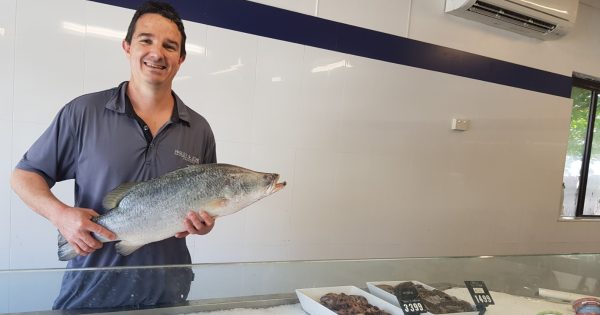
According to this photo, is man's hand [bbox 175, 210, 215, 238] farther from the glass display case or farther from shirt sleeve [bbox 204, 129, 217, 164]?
shirt sleeve [bbox 204, 129, 217, 164]

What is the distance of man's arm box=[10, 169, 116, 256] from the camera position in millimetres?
1217

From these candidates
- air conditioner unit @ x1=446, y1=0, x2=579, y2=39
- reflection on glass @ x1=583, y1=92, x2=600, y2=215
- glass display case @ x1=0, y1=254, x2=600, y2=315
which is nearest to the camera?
glass display case @ x1=0, y1=254, x2=600, y2=315

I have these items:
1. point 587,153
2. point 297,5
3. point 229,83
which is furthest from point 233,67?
point 587,153

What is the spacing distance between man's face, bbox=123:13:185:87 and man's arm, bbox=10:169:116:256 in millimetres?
474

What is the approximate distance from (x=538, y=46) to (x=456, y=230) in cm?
195

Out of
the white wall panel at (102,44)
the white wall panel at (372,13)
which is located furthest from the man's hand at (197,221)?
the white wall panel at (372,13)

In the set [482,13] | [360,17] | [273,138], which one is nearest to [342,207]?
[273,138]

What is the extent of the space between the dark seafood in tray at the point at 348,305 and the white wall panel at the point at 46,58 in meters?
1.78

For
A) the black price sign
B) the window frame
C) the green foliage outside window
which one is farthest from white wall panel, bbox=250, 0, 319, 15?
the window frame

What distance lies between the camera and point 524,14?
3.62 metres

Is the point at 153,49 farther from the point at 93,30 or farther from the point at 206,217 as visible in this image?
the point at 93,30

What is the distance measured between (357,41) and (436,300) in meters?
2.18

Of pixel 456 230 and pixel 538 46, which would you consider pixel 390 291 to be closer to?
pixel 456 230

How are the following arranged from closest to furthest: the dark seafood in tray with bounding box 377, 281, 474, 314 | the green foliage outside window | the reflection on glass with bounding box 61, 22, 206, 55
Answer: the dark seafood in tray with bounding box 377, 281, 474, 314, the reflection on glass with bounding box 61, 22, 206, 55, the green foliage outside window
